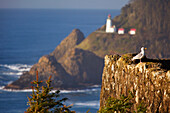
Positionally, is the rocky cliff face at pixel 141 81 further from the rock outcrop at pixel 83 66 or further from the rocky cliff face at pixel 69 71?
the rock outcrop at pixel 83 66

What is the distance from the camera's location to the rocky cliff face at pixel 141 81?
27859 mm

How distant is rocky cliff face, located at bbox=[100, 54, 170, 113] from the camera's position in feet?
91.4

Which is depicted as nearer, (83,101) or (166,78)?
(166,78)

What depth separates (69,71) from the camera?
7087 inches

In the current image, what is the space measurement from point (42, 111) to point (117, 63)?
31.7 feet

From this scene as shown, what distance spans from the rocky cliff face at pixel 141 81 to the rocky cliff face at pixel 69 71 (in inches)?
4921

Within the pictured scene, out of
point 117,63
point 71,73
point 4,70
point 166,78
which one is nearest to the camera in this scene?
point 166,78

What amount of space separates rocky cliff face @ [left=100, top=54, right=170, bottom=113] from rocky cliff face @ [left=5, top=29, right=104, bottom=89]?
125m

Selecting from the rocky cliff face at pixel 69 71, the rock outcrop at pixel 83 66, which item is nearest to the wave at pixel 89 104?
the rocky cliff face at pixel 69 71

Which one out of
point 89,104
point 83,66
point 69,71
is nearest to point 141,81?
point 89,104

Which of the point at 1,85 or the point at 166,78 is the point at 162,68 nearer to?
the point at 166,78

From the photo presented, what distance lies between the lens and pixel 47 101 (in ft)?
82.8

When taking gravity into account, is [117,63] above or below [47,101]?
above

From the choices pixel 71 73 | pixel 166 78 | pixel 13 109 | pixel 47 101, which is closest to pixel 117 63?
pixel 166 78
